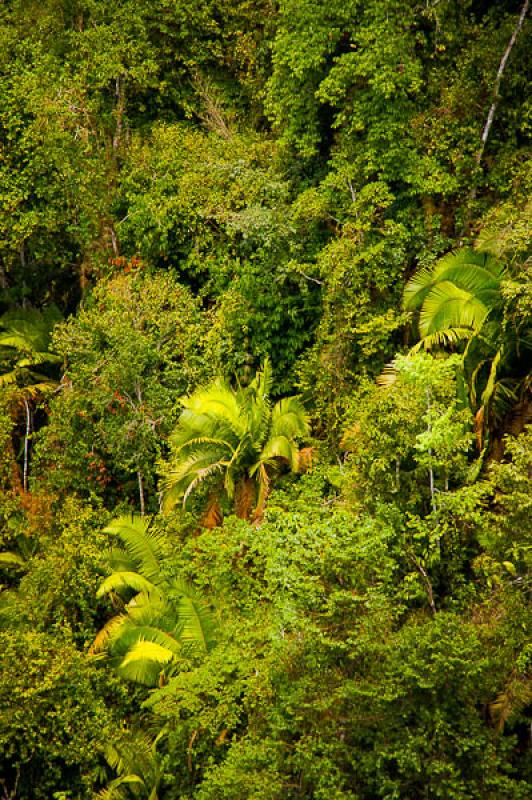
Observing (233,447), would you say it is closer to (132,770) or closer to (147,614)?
(147,614)

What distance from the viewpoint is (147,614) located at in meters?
12.1

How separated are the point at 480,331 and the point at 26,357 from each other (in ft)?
28.9

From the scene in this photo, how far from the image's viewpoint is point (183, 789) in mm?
10461

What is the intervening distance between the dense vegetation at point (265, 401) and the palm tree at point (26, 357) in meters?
0.08

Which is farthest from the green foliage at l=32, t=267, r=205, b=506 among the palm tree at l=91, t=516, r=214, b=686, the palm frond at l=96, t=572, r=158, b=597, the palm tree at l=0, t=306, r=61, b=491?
the palm frond at l=96, t=572, r=158, b=597

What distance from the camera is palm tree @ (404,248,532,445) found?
11008mm

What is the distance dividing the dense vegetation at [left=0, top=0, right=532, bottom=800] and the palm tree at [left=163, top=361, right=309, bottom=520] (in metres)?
0.06

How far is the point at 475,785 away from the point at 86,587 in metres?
6.52

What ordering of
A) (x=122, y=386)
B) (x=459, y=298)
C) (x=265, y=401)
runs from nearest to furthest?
(x=459, y=298), (x=265, y=401), (x=122, y=386)

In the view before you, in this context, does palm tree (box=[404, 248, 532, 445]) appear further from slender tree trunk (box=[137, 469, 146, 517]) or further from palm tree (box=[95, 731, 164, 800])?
palm tree (box=[95, 731, 164, 800])

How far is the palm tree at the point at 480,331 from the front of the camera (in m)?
11.0

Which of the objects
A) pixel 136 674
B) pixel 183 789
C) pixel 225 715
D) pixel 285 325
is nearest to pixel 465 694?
pixel 225 715

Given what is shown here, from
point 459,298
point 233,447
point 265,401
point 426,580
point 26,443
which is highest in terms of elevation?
point 459,298

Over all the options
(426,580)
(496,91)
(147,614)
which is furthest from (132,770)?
(496,91)
